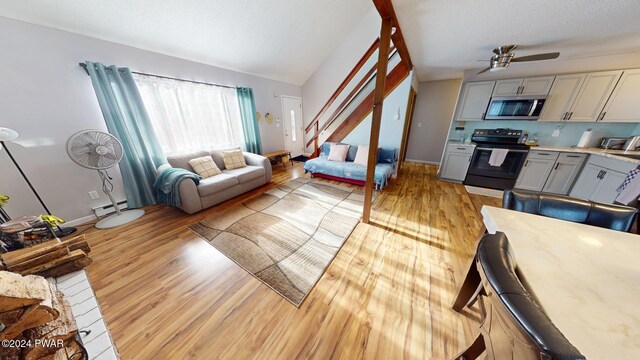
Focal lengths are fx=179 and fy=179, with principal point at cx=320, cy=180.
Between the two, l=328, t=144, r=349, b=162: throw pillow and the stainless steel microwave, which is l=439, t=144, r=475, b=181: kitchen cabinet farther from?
l=328, t=144, r=349, b=162: throw pillow

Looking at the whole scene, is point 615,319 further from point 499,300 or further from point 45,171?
point 45,171

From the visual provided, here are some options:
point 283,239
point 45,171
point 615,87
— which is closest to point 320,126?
point 283,239

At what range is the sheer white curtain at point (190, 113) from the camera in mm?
2736

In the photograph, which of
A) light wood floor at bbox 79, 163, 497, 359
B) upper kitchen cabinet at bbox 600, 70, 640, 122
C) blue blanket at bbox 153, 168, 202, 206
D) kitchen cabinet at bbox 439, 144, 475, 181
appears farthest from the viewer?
kitchen cabinet at bbox 439, 144, 475, 181

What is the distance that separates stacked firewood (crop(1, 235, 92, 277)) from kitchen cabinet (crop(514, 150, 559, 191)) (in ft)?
19.2

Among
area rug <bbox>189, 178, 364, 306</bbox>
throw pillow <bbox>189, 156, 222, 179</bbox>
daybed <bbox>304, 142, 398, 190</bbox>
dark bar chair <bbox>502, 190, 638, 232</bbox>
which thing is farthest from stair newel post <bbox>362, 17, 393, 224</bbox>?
throw pillow <bbox>189, 156, 222, 179</bbox>

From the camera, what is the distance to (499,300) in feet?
→ 1.55

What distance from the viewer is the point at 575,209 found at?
3.51 ft

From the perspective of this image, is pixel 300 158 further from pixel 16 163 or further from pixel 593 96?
pixel 593 96

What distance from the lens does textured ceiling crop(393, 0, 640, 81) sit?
5.23 ft

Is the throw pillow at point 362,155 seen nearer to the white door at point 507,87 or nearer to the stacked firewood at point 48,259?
the white door at point 507,87


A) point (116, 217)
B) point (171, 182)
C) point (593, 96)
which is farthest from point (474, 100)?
Result: point (116, 217)

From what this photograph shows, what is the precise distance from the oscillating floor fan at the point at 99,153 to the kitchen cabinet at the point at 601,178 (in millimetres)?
6264

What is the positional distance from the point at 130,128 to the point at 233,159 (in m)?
Result: 1.37
